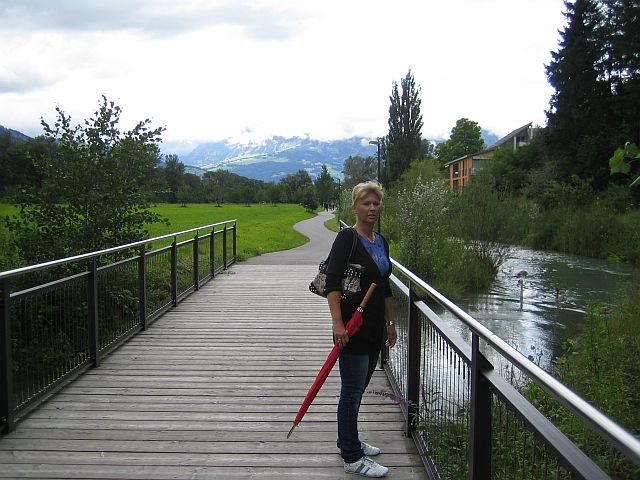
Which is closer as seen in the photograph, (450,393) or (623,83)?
(450,393)

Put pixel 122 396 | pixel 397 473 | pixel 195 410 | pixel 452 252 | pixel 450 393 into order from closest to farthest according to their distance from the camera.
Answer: pixel 450 393
pixel 397 473
pixel 195 410
pixel 122 396
pixel 452 252

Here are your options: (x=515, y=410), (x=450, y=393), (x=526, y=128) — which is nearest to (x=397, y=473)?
(x=450, y=393)

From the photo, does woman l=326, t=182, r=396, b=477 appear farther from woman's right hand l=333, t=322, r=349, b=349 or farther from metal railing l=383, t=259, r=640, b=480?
metal railing l=383, t=259, r=640, b=480

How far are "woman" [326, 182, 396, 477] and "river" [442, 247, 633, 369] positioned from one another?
5452 mm

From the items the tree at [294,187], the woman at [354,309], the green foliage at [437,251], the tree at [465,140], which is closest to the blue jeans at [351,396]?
the woman at [354,309]

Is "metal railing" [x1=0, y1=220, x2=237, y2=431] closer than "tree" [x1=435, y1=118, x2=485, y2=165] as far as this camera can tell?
Yes

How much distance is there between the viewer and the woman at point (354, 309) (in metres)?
3.12

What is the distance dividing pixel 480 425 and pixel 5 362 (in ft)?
9.80

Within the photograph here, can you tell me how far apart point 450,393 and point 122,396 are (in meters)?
2.75

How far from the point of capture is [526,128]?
9331 centimetres

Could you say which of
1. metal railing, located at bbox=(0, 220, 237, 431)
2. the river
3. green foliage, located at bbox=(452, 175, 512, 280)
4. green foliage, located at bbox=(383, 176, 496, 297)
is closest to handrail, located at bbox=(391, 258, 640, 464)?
metal railing, located at bbox=(0, 220, 237, 431)

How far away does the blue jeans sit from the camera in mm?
3217

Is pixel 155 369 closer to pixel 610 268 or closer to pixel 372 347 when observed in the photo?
pixel 372 347

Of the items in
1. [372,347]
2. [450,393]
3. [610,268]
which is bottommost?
[610,268]
